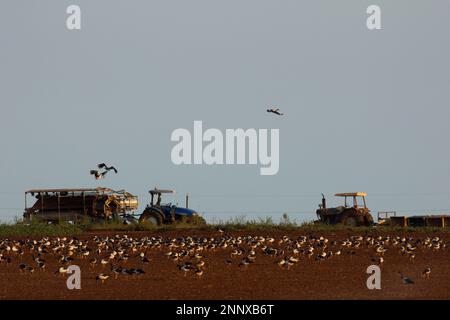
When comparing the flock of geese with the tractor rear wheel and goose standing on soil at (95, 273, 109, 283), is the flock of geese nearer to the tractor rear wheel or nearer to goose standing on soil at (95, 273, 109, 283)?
goose standing on soil at (95, 273, 109, 283)

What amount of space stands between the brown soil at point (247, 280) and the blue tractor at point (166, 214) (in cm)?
1552

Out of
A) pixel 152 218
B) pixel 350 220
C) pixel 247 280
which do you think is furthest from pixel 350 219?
pixel 247 280

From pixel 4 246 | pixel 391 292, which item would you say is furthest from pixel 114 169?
pixel 391 292

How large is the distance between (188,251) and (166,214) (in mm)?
18316

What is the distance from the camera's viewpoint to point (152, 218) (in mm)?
61656

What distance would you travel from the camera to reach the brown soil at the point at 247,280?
3044 centimetres

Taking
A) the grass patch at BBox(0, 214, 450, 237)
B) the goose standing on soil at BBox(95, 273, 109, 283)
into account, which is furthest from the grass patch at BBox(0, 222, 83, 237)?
the goose standing on soil at BBox(95, 273, 109, 283)

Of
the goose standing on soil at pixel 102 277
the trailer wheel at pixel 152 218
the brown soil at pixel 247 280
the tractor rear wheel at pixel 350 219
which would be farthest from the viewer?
the tractor rear wheel at pixel 350 219

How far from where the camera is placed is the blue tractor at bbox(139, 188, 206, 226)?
61531mm

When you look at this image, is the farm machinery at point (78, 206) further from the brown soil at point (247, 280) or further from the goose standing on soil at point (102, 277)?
the goose standing on soil at point (102, 277)

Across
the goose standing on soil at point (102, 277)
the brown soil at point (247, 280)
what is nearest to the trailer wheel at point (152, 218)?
the brown soil at point (247, 280)

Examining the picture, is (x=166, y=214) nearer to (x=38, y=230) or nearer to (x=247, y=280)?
(x=38, y=230)
